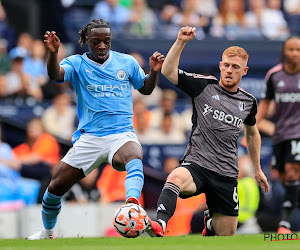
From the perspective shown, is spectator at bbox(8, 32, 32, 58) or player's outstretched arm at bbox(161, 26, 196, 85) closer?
player's outstretched arm at bbox(161, 26, 196, 85)

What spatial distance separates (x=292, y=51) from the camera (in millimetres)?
10758

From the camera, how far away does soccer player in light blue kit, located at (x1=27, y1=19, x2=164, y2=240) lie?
8.45 meters

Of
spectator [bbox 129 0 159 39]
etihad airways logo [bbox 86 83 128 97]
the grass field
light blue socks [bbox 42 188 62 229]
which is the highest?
spectator [bbox 129 0 159 39]

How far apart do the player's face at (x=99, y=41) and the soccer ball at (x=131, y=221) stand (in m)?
2.03

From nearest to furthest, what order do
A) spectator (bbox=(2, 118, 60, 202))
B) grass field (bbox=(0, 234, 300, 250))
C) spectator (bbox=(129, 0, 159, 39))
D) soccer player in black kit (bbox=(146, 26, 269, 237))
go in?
grass field (bbox=(0, 234, 300, 250)) → soccer player in black kit (bbox=(146, 26, 269, 237)) → spectator (bbox=(2, 118, 60, 202)) → spectator (bbox=(129, 0, 159, 39))

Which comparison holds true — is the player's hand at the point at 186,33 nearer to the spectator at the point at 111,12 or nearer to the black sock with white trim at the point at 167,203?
the black sock with white trim at the point at 167,203

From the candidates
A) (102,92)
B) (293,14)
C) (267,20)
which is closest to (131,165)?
(102,92)

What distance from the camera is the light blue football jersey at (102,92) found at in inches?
335

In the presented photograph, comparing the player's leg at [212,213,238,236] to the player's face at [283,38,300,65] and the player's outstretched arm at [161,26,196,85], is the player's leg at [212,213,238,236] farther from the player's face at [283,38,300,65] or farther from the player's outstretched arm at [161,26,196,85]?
the player's face at [283,38,300,65]

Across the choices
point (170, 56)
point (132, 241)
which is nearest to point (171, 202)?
point (132, 241)

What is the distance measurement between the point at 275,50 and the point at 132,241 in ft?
36.7

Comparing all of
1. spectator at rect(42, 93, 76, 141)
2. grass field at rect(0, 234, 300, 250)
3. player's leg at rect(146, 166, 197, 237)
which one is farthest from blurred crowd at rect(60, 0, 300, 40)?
grass field at rect(0, 234, 300, 250)

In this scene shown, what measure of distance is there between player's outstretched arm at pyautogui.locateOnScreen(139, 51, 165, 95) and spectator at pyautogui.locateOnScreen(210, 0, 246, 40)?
388 inches

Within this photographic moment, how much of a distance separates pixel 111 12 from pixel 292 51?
8.68 metres
